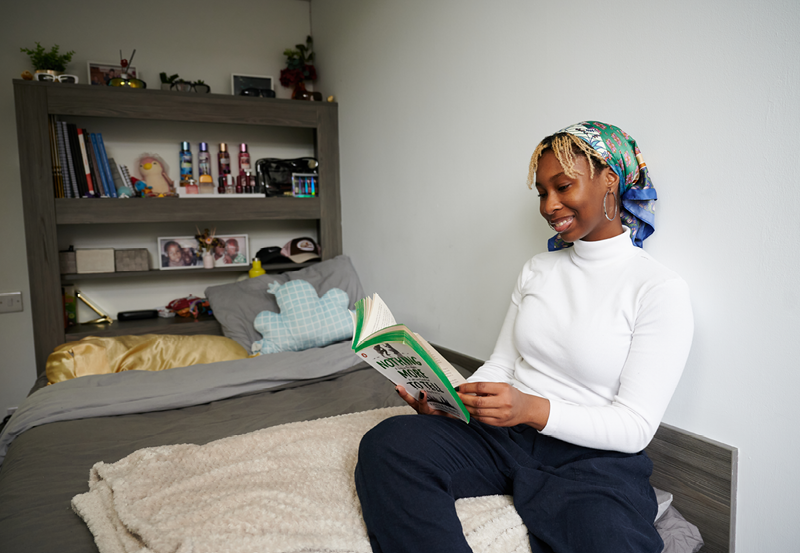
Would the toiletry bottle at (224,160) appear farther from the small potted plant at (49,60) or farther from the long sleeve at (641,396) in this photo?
the long sleeve at (641,396)

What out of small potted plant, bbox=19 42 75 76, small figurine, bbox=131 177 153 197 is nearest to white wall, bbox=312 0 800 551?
small figurine, bbox=131 177 153 197

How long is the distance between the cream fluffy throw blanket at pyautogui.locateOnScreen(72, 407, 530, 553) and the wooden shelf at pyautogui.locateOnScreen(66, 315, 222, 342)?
4.73ft

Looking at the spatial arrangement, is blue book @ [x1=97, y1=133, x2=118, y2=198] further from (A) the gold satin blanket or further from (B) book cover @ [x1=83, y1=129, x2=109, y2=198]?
(A) the gold satin blanket

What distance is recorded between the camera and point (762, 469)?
94 cm

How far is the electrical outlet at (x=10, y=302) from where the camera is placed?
256 cm

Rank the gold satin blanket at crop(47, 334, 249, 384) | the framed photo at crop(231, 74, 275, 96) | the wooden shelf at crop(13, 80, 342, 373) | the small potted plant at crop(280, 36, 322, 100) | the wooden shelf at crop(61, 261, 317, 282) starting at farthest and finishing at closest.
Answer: the small potted plant at crop(280, 36, 322, 100), the framed photo at crop(231, 74, 275, 96), the wooden shelf at crop(61, 261, 317, 282), the wooden shelf at crop(13, 80, 342, 373), the gold satin blanket at crop(47, 334, 249, 384)

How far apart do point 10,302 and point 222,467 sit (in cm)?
224

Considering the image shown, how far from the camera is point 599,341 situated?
979 mm

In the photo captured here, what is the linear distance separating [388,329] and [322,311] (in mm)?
1401

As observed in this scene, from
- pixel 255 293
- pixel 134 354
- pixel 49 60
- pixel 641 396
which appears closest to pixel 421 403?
pixel 641 396

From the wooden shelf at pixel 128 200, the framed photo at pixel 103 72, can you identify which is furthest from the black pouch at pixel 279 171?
the framed photo at pixel 103 72

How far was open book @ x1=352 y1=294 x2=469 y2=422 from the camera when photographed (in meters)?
0.81

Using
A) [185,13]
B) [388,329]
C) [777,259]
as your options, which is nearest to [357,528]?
[388,329]

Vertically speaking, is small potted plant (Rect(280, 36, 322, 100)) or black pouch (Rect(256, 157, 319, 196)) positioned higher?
small potted plant (Rect(280, 36, 322, 100))
